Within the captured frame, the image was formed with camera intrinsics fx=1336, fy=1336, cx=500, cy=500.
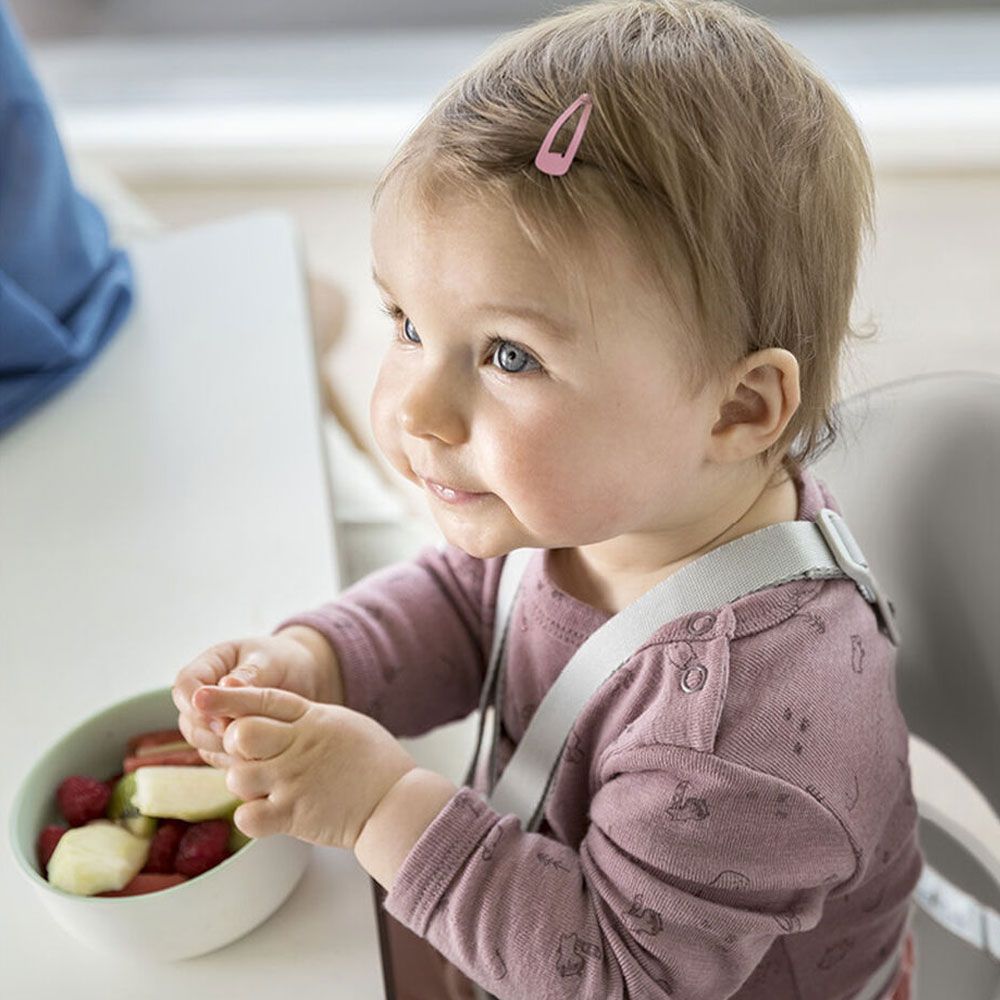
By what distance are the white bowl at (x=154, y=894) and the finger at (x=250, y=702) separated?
65 millimetres

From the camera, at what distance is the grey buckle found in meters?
0.70

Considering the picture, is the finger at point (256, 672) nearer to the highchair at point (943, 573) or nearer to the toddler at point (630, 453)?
the toddler at point (630, 453)

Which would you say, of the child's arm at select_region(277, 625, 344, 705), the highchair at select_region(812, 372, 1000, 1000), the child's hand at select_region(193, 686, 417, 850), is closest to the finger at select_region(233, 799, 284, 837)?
the child's hand at select_region(193, 686, 417, 850)

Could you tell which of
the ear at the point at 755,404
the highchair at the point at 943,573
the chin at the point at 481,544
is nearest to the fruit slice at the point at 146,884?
the chin at the point at 481,544

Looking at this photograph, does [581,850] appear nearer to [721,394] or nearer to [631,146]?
[721,394]

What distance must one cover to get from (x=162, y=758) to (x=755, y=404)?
347 mm

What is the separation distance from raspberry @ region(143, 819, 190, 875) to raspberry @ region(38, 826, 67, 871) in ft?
0.14

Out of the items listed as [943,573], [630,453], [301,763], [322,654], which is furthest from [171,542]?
[943,573]

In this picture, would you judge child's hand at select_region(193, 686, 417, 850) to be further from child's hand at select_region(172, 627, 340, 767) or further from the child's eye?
the child's eye

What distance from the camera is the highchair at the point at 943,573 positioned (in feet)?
2.59

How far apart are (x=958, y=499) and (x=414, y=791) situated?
0.37m

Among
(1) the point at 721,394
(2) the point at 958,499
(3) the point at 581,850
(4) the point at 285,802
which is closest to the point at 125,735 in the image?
(4) the point at 285,802

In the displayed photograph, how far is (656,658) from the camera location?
67 cm

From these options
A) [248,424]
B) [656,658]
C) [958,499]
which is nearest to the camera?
[656,658]
